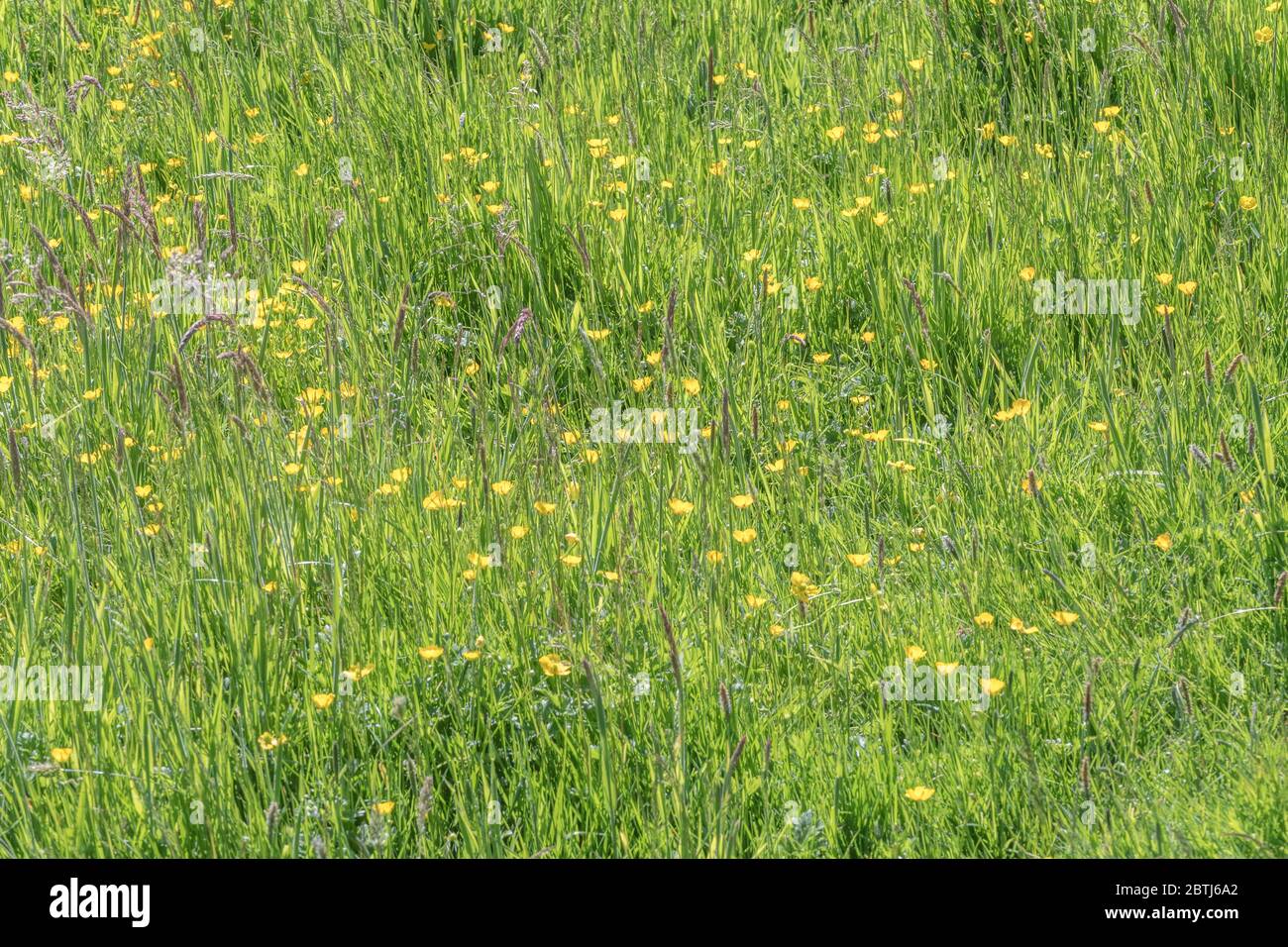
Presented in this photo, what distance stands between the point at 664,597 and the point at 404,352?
1219 millimetres

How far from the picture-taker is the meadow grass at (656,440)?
2.15 meters

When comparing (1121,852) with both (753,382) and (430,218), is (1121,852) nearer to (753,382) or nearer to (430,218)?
(753,382)

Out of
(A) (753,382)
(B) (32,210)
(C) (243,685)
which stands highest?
(B) (32,210)

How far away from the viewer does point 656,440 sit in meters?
2.84

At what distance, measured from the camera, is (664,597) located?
256 centimetres

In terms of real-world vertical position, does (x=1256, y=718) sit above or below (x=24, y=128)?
below

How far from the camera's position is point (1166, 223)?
346 cm

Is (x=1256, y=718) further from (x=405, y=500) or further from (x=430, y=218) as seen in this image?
(x=430, y=218)

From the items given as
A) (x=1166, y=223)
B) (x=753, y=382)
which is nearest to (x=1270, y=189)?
(x=1166, y=223)

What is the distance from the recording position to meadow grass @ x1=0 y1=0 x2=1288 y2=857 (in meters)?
2.15

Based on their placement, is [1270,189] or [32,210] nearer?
[1270,189]
